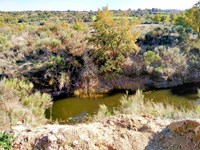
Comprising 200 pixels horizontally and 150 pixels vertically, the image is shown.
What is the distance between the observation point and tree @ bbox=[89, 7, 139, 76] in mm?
9312

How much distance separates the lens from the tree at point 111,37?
931 centimetres

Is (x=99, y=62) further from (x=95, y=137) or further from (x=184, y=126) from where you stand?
(x=184, y=126)

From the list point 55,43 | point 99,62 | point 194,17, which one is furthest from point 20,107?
point 194,17

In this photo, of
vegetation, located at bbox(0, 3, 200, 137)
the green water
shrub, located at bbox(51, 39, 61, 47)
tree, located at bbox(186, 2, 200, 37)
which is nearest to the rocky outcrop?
the green water

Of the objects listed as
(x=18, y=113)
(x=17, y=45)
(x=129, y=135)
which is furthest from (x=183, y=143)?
(x=17, y=45)

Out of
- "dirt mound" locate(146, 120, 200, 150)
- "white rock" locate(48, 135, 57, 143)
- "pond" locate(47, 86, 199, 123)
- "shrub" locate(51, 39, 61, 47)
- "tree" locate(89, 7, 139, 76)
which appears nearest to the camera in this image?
"dirt mound" locate(146, 120, 200, 150)

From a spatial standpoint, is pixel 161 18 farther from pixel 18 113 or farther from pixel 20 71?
pixel 18 113

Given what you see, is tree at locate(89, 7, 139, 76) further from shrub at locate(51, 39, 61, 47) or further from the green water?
shrub at locate(51, 39, 61, 47)

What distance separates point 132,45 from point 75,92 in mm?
4837

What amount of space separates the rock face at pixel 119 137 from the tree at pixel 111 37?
647cm

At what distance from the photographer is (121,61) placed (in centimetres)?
1018

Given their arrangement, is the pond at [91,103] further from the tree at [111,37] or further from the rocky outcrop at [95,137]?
the rocky outcrop at [95,137]

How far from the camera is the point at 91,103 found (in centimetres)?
818

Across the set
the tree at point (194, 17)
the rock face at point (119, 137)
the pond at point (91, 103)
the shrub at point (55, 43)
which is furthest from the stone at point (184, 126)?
the tree at point (194, 17)
